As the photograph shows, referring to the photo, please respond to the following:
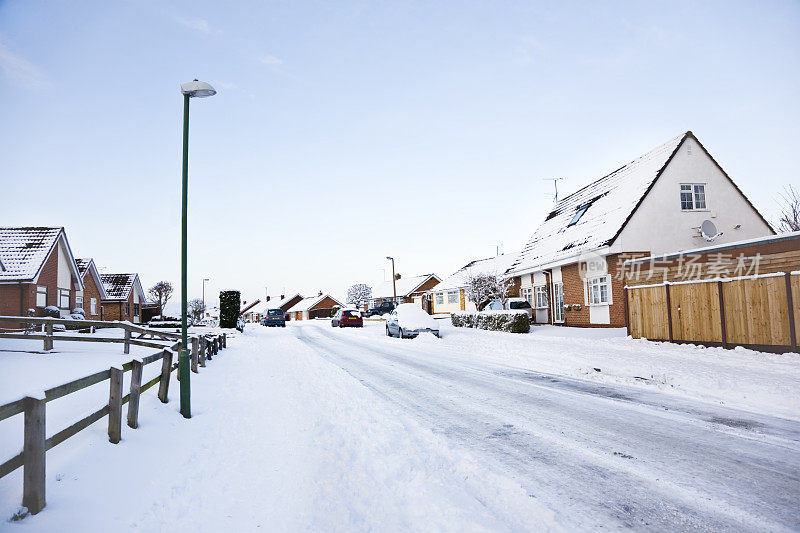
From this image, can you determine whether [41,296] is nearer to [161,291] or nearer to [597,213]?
[597,213]

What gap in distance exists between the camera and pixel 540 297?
28.0m

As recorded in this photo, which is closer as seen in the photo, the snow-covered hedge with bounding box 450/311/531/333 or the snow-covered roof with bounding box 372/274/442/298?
the snow-covered hedge with bounding box 450/311/531/333

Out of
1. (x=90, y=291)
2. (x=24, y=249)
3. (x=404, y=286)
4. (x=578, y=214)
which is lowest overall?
(x=90, y=291)

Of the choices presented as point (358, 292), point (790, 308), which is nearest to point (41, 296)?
point (790, 308)

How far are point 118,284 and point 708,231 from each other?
178 feet

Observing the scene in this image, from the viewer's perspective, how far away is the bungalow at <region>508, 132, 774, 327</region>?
818 inches

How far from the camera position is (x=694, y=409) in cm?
759

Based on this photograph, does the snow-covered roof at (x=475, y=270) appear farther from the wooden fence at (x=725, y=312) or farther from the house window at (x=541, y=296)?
the wooden fence at (x=725, y=312)

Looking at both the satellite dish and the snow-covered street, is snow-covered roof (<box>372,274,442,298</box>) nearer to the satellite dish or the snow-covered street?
the satellite dish

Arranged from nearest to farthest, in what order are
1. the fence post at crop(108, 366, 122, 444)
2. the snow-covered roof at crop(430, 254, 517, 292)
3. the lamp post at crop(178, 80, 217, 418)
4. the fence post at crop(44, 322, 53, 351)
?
the fence post at crop(108, 366, 122, 444), the lamp post at crop(178, 80, 217, 418), the fence post at crop(44, 322, 53, 351), the snow-covered roof at crop(430, 254, 517, 292)

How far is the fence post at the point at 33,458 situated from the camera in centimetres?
359

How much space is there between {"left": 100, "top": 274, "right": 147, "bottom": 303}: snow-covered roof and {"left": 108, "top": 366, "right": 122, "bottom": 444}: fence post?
4968cm

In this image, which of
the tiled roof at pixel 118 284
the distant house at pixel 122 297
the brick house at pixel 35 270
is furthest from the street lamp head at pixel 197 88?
the tiled roof at pixel 118 284

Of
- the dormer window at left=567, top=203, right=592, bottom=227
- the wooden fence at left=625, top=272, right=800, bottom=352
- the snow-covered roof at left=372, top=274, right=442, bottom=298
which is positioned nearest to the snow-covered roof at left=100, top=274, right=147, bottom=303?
the snow-covered roof at left=372, top=274, right=442, bottom=298
